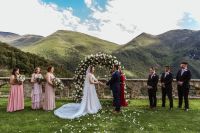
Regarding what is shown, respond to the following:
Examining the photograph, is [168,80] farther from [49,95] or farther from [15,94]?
[15,94]

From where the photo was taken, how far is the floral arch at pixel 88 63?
76.3 feet

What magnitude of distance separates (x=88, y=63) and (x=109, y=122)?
8488mm

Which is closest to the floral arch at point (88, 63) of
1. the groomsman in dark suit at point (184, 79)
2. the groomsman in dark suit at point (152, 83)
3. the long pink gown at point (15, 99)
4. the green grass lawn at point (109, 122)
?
the groomsman in dark suit at point (152, 83)

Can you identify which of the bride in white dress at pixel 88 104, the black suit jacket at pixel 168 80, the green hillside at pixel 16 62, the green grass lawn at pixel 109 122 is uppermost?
the green hillside at pixel 16 62

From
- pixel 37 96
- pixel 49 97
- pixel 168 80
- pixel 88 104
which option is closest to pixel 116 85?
pixel 88 104

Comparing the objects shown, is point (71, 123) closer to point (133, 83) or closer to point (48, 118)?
point (48, 118)

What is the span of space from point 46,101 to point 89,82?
2753 millimetres

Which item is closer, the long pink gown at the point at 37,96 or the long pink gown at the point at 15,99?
the long pink gown at the point at 15,99

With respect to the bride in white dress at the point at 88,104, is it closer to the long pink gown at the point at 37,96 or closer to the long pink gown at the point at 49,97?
the long pink gown at the point at 49,97

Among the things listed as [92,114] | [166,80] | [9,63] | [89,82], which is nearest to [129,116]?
[92,114]

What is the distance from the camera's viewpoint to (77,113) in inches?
705

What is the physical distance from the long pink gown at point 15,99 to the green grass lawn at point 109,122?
41 cm

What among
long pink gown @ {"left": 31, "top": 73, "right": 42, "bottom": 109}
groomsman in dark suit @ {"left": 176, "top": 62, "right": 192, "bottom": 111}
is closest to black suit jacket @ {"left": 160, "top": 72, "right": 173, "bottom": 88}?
groomsman in dark suit @ {"left": 176, "top": 62, "right": 192, "bottom": 111}

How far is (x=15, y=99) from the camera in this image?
19953 mm
